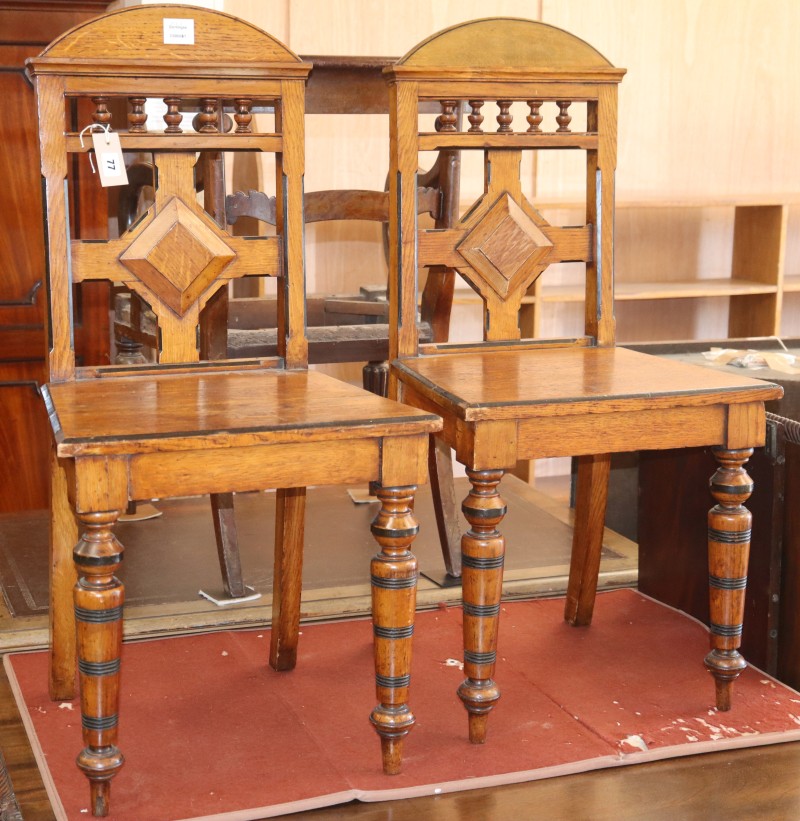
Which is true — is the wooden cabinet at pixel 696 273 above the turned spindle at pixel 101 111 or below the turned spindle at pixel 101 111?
below

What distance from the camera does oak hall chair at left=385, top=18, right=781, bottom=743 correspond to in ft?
5.60

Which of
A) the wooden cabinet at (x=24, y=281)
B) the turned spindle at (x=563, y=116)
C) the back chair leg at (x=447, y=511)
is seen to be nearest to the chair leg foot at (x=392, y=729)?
the back chair leg at (x=447, y=511)

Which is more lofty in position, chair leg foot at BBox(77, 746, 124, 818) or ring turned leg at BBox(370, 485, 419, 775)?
ring turned leg at BBox(370, 485, 419, 775)

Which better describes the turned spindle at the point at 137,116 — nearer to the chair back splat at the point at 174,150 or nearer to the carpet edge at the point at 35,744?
the chair back splat at the point at 174,150

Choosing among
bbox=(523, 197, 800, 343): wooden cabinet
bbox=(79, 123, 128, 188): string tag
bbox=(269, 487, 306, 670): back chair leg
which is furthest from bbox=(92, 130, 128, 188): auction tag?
bbox=(523, 197, 800, 343): wooden cabinet

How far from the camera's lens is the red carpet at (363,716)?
5.47 feet

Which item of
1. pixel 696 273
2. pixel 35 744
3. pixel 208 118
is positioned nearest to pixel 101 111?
pixel 208 118

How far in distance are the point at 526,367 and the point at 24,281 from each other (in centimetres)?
152

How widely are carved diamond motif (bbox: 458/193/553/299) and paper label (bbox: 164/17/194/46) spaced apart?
0.56 m

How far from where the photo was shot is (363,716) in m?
1.89

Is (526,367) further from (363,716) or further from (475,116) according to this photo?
(363,716)

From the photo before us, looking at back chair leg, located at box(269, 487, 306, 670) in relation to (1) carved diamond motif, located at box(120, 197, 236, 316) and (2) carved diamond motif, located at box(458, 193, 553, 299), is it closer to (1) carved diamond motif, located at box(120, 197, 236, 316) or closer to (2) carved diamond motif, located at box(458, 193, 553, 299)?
(1) carved diamond motif, located at box(120, 197, 236, 316)

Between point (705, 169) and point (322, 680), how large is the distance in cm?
295

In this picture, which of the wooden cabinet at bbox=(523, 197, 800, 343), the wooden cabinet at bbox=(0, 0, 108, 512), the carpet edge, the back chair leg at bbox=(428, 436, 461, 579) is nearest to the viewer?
the carpet edge
